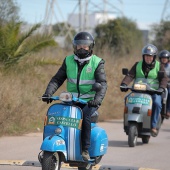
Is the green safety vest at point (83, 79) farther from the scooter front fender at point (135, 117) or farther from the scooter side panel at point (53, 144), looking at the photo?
the scooter front fender at point (135, 117)

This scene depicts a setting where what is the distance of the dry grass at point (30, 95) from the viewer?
14477 millimetres

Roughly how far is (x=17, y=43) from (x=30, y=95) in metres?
2.21

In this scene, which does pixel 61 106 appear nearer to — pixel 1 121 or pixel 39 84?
pixel 1 121

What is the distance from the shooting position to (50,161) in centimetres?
844

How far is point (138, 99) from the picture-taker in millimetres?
13641

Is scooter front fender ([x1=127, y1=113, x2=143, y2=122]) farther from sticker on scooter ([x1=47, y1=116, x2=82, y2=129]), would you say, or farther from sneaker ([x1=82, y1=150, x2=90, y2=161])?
sticker on scooter ([x1=47, y1=116, x2=82, y2=129])

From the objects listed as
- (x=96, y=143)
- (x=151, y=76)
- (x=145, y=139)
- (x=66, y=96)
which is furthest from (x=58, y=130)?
(x=145, y=139)

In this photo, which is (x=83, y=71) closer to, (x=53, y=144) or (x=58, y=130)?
(x=58, y=130)

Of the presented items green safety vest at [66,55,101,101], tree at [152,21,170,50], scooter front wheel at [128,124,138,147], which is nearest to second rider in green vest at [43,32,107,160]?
green safety vest at [66,55,101,101]

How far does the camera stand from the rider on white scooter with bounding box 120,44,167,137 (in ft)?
44.6

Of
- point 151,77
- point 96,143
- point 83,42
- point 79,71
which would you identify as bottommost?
point 96,143

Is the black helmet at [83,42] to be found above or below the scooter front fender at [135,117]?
above

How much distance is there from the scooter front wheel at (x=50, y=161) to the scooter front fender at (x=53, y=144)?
0.08 metres

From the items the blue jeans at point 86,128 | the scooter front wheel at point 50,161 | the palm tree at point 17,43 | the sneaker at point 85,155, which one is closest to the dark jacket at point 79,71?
the blue jeans at point 86,128
